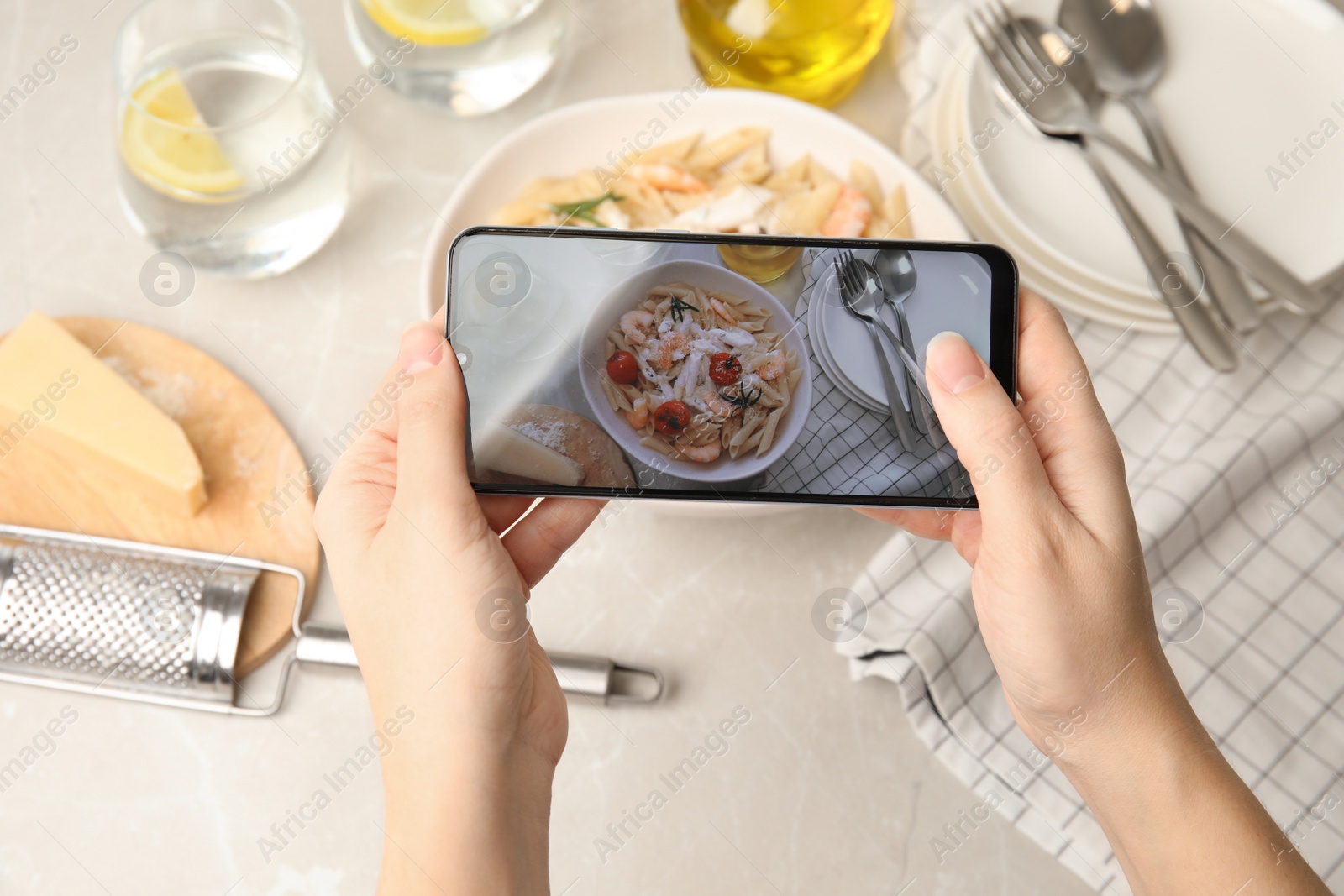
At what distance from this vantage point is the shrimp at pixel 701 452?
0.59 meters

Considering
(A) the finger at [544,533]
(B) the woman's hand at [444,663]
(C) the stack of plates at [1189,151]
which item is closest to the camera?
(B) the woman's hand at [444,663]

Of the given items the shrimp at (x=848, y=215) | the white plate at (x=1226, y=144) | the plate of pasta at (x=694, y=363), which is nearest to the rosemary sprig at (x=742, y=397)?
the plate of pasta at (x=694, y=363)

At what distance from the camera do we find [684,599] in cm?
77

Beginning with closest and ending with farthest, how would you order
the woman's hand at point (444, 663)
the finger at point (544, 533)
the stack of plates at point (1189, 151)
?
the woman's hand at point (444, 663), the finger at point (544, 533), the stack of plates at point (1189, 151)

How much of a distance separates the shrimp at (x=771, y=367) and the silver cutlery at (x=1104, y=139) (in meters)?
0.38

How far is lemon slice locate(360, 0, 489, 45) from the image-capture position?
787 mm

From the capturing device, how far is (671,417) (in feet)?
1.91

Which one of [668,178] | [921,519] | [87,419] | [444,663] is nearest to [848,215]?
[668,178]

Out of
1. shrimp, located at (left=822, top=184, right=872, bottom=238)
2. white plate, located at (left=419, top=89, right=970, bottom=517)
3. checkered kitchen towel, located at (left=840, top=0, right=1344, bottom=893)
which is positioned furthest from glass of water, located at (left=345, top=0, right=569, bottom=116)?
checkered kitchen towel, located at (left=840, top=0, right=1344, bottom=893)

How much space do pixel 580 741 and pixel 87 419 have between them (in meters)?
0.46

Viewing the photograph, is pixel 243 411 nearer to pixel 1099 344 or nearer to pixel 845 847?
pixel 845 847

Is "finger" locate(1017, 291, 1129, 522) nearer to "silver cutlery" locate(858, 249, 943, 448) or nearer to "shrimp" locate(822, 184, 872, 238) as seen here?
"silver cutlery" locate(858, 249, 943, 448)

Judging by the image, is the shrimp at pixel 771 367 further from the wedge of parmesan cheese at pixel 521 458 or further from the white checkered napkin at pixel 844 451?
the wedge of parmesan cheese at pixel 521 458

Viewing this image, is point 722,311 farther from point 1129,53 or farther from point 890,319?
point 1129,53
